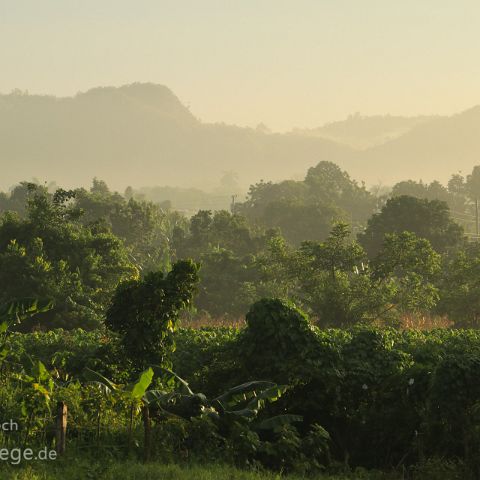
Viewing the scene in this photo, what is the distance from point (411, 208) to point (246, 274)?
11264mm

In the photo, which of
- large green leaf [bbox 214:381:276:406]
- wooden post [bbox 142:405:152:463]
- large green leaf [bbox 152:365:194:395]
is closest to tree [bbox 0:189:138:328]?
large green leaf [bbox 152:365:194:395]

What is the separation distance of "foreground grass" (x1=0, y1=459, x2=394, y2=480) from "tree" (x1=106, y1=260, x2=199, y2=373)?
12.8 ft

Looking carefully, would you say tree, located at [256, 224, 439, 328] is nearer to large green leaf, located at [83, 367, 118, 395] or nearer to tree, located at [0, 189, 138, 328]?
tree, located at [0, 189, 138, 328]

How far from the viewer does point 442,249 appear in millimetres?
46844

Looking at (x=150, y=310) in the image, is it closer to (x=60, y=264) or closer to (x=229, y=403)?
(x=229, y=403)

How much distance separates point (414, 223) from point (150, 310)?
1298 inches

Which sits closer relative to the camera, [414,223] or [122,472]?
[122,472]

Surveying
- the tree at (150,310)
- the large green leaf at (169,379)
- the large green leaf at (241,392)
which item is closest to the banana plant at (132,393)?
the large green leaf at (169,379)

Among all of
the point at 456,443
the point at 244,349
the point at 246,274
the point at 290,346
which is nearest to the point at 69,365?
the point at 244,349

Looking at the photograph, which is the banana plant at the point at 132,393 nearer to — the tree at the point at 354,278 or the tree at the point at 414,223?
the tree at the point at 354,278

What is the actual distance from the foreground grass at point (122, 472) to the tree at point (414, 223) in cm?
3543

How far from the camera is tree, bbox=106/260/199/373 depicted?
15.0 meters

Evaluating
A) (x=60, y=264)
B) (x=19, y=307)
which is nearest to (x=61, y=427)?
(x=19, y=307)

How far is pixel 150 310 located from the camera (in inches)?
589
